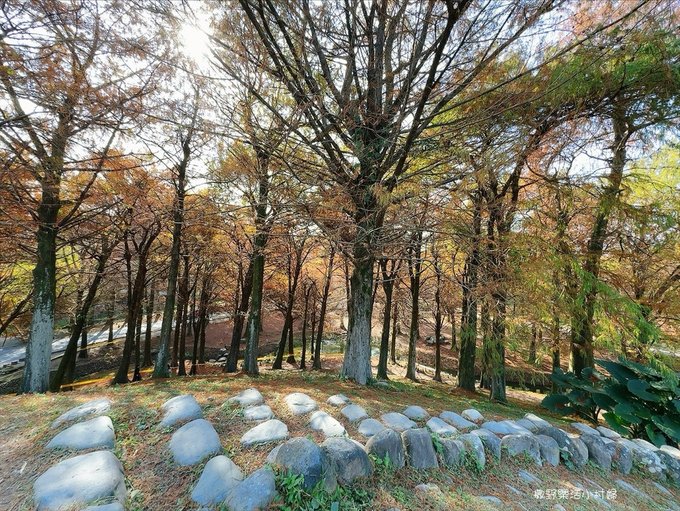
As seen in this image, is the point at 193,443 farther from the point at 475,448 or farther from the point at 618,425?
the point at 618,425

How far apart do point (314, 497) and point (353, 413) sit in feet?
4.09

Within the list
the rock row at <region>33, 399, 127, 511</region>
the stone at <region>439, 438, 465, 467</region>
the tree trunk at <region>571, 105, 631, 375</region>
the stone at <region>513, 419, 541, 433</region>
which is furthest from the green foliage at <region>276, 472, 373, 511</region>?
the tree trunk at <region>571, 105, 631, 375</region>

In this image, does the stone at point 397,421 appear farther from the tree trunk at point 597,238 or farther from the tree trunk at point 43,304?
the tree trunk at point 43,304

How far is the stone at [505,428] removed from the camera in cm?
295

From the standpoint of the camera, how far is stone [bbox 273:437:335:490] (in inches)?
65.6

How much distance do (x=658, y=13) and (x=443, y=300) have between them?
8.35 m

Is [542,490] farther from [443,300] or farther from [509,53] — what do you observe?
[443,300]

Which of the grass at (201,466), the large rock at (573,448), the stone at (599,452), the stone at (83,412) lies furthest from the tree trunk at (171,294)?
the stone at (599,452)

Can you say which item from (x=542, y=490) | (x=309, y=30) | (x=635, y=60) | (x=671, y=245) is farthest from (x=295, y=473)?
(x=671, y=245)

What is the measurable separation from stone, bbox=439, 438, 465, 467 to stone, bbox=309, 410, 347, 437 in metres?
0.86

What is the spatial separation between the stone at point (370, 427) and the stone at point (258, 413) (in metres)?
0.83

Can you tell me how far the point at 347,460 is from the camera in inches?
72.5

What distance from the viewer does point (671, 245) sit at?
5648mm

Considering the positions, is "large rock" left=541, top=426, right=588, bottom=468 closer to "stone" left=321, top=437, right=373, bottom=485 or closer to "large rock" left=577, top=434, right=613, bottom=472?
"large rock" left=577, top=434, right=613, bottom=472
